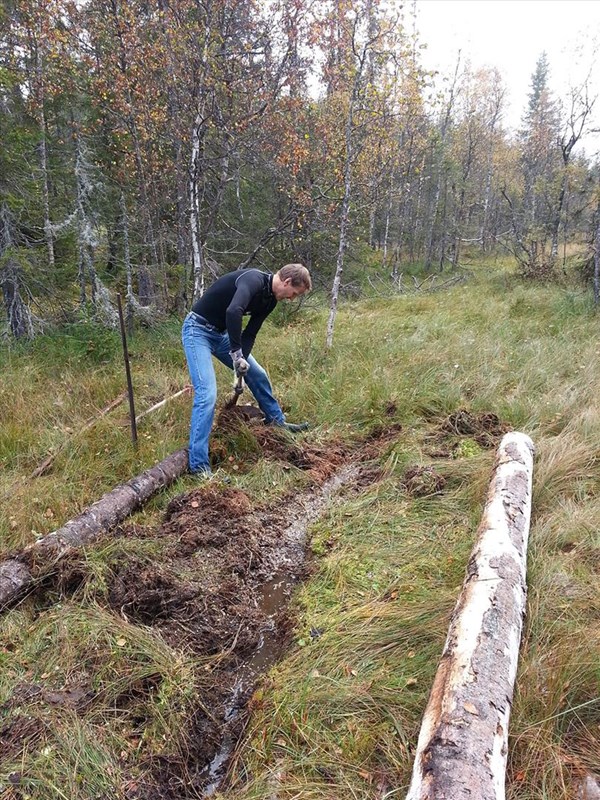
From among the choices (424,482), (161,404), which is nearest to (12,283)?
(161,404)

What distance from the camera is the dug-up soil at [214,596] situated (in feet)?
6.44

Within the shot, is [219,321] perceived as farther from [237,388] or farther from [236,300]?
[237,388]

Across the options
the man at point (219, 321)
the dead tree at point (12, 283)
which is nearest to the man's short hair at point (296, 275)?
the man at point (219, 321)

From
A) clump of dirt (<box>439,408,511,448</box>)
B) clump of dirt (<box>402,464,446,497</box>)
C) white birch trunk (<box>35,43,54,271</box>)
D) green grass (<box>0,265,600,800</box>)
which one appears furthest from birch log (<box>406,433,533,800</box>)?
white birch trunk (<box>35,43,54,271</box>)

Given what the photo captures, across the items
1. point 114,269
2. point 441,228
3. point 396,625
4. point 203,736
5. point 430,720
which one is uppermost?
point 441,228

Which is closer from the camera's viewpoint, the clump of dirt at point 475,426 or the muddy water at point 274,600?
the muddy water at point 274,600

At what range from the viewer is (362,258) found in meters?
13.3

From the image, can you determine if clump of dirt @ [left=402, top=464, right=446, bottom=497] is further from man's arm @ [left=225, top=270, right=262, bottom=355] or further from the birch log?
man's arm @ [left=225, top=270, right=262, bottom=355]

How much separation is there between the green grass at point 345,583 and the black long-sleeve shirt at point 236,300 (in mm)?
1153

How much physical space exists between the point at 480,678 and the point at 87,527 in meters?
2.46

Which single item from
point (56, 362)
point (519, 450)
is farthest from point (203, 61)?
point (519, 450)

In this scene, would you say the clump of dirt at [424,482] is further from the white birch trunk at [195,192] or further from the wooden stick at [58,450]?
the white birch trunk at [195,192]

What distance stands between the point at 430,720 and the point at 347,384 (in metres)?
4.38

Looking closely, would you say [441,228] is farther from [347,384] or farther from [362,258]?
[347,384]
